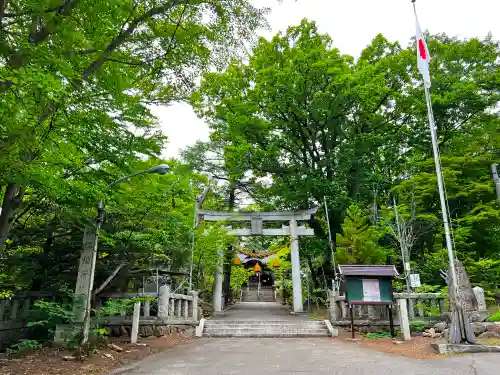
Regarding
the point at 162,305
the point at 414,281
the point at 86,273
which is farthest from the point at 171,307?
the point at 414,281

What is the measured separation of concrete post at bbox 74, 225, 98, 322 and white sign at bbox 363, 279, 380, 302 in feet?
24.8

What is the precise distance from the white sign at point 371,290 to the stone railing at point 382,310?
0.67m

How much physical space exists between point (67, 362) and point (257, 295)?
30018 mm

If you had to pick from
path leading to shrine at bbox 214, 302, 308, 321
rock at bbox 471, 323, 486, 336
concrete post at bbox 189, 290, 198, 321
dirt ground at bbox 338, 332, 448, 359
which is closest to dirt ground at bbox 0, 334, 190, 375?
concrete post at bbox 189, 290, 198, 321

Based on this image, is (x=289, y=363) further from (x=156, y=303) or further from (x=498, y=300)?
(x=498, y=300)

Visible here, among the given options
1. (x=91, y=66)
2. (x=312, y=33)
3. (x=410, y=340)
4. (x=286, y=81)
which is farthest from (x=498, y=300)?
(x=91, y=66)

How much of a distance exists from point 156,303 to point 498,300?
12.9 meters

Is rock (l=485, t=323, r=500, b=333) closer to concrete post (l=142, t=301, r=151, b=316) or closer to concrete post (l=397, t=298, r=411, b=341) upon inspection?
concrete post (l=397, t=298, r=411, b=341)

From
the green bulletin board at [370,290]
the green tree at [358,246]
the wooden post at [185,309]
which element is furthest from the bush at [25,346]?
the green tree at [358,246]

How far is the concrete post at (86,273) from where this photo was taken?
8086 mm

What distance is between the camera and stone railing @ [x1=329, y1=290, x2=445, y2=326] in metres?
10.6

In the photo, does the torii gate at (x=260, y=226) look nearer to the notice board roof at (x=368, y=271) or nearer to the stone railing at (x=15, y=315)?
the notice board roof at (x=368, y=271)

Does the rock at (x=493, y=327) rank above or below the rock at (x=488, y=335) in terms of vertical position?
above

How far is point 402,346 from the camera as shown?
845 centimetres
